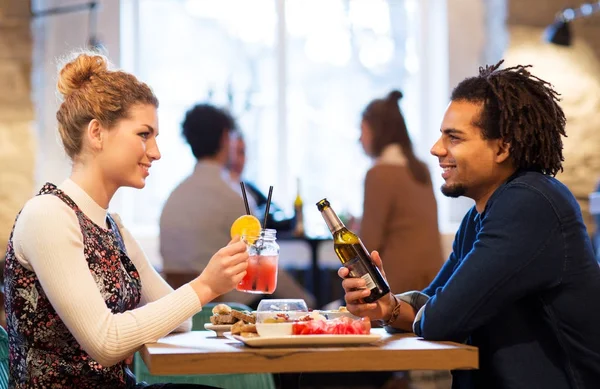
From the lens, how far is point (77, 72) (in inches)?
77.7

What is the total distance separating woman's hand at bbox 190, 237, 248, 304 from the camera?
5.68 feet

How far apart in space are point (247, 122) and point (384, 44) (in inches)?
42.9

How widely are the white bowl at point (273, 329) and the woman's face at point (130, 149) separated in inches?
21.5

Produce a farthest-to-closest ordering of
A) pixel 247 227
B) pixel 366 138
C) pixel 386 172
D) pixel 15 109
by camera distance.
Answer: pixel 15 109, pixel 366 138, pixel 386 172, pixel 247 227

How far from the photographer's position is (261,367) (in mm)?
1479

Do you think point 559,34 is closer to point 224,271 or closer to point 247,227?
point 247,227

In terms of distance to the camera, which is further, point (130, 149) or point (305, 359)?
point (130, 149)

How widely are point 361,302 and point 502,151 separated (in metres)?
0.44

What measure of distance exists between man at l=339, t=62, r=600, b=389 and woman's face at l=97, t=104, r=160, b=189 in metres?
0.52

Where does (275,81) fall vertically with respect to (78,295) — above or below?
above

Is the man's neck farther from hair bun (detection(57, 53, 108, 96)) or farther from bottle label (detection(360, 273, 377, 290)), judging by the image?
hair bun (detection(57, 53, 108, 96))

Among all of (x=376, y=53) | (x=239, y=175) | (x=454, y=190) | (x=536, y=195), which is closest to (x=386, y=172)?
(x=239, y=175)

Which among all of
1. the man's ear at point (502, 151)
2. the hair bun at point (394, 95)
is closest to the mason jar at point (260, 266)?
the man's ear at point (502, 151)

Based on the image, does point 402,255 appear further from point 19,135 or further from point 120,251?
point 19,135
